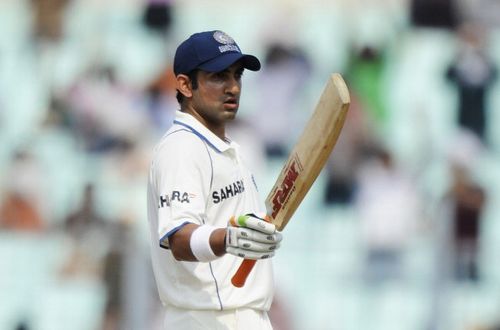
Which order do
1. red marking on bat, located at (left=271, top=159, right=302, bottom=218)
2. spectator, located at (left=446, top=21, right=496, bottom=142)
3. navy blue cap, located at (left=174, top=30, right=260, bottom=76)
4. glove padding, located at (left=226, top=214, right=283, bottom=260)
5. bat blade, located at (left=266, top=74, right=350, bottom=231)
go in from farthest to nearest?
spectator, located at (left=446, top=21, right=496, bottom=142)
navy blue cap, located at (left=174, top=30, right=260, bottom=76)
red marking on bat, located at (left=271, top=159, right=302, bottom=218)
bat blade, located at (left=266, top=74, right=350, bottom=231)
glove padding, located at (left=226, top=214, right=283, bottom=260)

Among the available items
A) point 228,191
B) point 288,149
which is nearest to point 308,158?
point 228,191

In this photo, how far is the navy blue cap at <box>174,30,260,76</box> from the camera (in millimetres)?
3895

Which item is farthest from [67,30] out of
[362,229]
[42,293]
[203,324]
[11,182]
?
[203,324]

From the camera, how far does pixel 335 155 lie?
861cm

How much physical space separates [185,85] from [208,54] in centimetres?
14

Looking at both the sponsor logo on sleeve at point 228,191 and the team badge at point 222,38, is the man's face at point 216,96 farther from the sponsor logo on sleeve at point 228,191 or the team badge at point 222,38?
the sponsor logo on sleeve at point 228,191

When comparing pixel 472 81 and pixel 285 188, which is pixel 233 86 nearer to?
pixel 285 188

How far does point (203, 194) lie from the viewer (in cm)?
375

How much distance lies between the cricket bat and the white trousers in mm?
179

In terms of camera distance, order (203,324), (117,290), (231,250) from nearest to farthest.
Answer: (231,250)
(203,324)
(117,290)

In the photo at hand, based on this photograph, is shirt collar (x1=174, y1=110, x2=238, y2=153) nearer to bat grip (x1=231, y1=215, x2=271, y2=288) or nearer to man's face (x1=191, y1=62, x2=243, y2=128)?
man's face (x1=191, y1=62, x2=243, y2=128)

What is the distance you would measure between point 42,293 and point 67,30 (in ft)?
7.22

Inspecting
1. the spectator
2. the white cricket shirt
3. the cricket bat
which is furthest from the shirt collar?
the spectator

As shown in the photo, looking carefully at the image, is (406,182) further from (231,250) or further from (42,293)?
(231,250)
